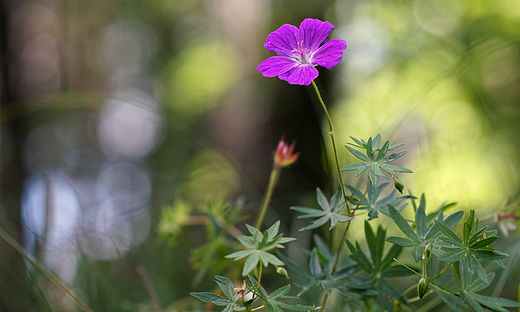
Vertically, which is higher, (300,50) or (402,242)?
(300,50)

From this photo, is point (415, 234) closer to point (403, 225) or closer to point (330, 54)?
point (403, 225)

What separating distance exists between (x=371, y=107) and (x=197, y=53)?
2410 millimetres

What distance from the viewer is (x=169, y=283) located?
3.03 feet

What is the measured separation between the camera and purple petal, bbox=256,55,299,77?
401 mm

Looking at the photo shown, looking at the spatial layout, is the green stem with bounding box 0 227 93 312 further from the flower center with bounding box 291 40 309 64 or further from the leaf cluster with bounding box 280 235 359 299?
the flower center with bounding box 291 40 309 64

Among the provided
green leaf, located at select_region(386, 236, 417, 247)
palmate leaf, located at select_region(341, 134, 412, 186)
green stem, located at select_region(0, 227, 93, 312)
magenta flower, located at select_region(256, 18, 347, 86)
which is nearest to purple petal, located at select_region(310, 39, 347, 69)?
magenta flower, located at select_region(256, 18, 347, 86)

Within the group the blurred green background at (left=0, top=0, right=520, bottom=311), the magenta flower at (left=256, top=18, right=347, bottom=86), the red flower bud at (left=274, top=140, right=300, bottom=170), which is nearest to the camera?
the magenta flower at (left=256, top=18, right=347, bottom=86)

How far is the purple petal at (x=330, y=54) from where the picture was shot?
39 cm

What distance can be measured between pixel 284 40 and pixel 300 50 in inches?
1.2

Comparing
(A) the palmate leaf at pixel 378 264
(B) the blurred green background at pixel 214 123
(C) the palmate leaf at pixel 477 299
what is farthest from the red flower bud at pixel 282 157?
(C) the palmate leaf at pixel 477 299

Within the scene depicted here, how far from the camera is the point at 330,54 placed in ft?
1.32

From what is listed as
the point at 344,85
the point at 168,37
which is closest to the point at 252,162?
the point at 344,85

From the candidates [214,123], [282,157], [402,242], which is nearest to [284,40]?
[282,157]

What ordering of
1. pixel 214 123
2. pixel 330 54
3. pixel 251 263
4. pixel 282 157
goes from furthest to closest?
1. pixel 214 123
2. pixel 282 157
3. pixel 330 54
4. pixel 251 263
